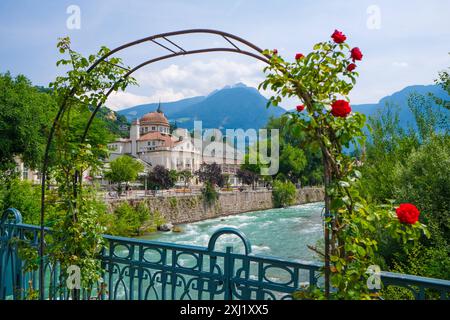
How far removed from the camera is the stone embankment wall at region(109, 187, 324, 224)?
29.8 metres

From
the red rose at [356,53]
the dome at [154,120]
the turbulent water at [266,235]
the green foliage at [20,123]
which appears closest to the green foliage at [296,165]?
the dome at [154,120]

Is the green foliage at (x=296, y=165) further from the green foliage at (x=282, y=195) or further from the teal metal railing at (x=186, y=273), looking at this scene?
the teal metal railing at (x=186, y=273)

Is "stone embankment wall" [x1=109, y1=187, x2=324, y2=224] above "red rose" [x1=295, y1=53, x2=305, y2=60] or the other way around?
the other way around

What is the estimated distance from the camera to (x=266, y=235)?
24734mm

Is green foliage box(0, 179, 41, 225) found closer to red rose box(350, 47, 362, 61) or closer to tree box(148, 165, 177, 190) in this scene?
red rose box(350, 47, 362, 61)

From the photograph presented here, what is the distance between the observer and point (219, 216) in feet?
117

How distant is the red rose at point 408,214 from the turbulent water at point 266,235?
1486 cm

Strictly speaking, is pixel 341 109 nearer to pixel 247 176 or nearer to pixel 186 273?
pixel 186 273

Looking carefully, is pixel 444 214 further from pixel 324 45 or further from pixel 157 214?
pixel 157 214

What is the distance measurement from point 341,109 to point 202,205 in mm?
31918

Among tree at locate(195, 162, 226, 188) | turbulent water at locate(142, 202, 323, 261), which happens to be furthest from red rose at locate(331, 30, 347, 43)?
tree at locate(195, 162, 226, 188)

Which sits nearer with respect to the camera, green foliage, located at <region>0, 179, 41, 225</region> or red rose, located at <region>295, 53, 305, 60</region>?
red rose, located at <region>295, 53, 305, 60</region>
